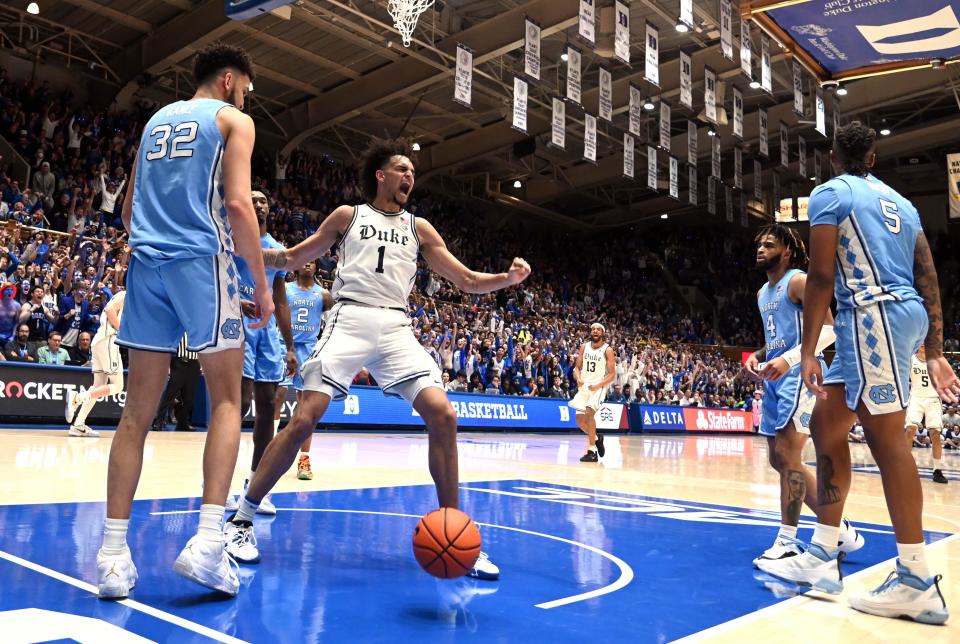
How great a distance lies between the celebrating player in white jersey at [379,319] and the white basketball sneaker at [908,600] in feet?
5.52

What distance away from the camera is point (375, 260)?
4.15 metres

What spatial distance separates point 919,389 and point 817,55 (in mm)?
7065

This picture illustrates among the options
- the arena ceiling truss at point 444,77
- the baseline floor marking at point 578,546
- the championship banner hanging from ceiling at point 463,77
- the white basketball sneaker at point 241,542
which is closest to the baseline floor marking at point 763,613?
the baseline floor marking at point 578,546

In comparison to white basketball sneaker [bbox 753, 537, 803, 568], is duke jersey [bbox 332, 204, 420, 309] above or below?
above

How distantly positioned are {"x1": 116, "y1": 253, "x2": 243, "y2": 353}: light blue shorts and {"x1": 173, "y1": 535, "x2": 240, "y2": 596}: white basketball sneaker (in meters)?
0.79

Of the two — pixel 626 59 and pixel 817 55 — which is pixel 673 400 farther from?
pixel 817 55

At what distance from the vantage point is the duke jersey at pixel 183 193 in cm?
329

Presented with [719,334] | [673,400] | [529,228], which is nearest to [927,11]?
[673,400]

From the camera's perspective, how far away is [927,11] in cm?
718

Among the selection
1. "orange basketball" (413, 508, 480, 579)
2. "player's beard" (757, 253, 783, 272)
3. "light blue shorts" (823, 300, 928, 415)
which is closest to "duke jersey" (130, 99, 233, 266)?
"orange basketball" (413, 508, 480, 579)

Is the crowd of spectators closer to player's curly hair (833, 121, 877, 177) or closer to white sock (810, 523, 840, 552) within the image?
player's curly hair (833, 121, 877, 177)

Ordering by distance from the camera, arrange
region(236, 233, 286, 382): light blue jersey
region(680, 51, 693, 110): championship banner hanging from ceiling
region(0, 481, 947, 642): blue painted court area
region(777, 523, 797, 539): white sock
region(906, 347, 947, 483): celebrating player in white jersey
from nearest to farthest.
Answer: region(0, 481, 947, 642): blue painted court area < region(777, 523, 797, 539): white sock < region(236, 233, 286, 382): light blue jersey < region(906, 347, 947, 483): celebrating player in white jersey < region(680, 51, 693, 110): championship banner hanging from ceiling

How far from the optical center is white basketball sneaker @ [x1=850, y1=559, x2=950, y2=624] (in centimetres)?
337

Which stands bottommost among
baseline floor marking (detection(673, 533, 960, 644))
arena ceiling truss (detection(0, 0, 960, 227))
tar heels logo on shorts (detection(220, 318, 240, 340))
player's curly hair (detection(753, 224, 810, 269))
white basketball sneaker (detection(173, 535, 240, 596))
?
baseline floor marking (detection(673, 533, 960, 644))
